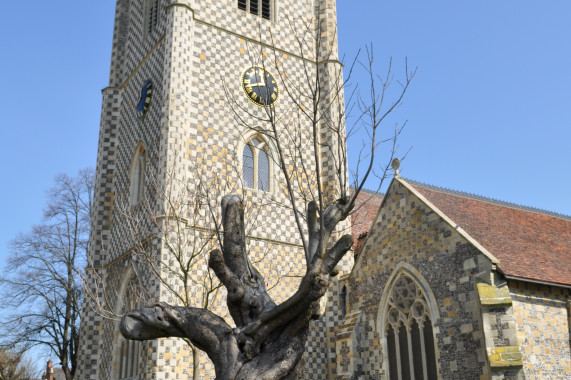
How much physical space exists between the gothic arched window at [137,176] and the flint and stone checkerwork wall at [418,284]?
7.55m

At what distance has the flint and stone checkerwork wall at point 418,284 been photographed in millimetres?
14969

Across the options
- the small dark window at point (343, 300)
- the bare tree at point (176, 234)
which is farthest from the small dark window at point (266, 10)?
the small dark window at point (343, 300)

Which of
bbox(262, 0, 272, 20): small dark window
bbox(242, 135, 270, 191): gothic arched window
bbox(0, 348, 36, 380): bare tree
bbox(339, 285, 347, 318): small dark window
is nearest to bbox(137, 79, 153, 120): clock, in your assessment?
bbox(242, 135, 270, 191): gothic arched window

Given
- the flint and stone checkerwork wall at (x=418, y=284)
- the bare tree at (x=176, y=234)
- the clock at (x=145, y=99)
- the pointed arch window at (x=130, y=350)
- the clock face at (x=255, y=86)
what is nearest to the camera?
the flint and stone checkerwork wall at (x=418, y=284)

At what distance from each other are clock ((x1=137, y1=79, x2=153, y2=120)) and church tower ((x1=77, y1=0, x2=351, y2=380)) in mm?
50

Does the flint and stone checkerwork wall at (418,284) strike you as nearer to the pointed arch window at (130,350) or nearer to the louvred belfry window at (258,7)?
the pointed arch window at (130,350)

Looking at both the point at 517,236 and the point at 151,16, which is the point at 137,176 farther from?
the point at 517,236

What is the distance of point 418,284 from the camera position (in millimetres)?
16609

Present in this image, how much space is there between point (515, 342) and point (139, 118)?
1400 centimetres

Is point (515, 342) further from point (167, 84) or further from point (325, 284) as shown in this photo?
point (167, 84)

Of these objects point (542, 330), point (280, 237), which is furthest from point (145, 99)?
point (542, 330)

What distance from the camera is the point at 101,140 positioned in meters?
23.6

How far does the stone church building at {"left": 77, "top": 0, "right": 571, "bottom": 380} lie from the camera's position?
1516 cm

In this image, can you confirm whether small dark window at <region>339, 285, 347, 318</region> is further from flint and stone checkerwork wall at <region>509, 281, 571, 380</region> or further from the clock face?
the clock face
